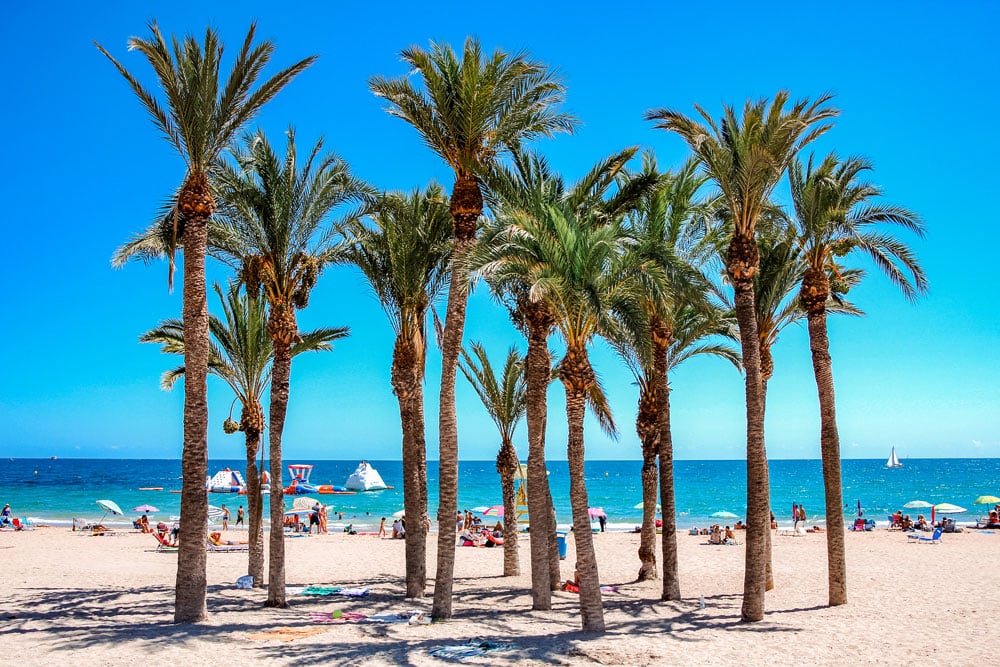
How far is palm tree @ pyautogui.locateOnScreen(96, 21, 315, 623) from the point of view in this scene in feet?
43.5

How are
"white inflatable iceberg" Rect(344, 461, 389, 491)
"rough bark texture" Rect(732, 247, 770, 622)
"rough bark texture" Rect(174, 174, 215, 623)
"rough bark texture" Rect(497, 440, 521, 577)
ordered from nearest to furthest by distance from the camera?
"rough bark texture" Rect(174, 174, 215, 623) < "rough bark texture" Rect(732, 247, 770, 622) < "rough bark texture" Rect(497, 440, 521, 577) < "white inflatable iceberg" Rect(344, 461, 389, 491)

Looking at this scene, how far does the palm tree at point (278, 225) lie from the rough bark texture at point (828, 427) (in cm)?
1017

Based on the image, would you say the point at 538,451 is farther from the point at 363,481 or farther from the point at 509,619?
the point at 363,481

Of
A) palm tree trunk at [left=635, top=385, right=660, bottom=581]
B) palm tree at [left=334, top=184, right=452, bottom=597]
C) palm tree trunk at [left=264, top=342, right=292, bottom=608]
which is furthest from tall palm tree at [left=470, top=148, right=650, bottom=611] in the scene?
palm tree trunk at [left=264, top=342, right=292, bottom=608]

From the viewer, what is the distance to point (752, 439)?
13961 mm

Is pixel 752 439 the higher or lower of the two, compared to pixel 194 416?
lower

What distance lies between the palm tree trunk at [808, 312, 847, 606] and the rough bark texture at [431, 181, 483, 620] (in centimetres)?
730

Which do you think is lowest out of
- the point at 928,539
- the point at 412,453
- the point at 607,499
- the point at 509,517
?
the point at 607,499

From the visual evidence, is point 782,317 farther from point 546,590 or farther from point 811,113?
point 546,590

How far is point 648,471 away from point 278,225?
1046 centimetres

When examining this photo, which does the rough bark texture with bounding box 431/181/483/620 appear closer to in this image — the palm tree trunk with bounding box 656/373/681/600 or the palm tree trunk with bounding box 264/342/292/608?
the palm tree trunk with bounding box 264/342/292/608

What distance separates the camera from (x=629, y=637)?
12.6 metres

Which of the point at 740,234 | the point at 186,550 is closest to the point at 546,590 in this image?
the point at 186,550

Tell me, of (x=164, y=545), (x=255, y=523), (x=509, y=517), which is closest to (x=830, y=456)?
(x=509, y=517)
